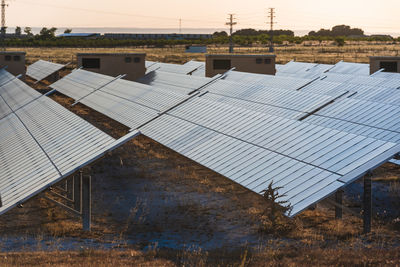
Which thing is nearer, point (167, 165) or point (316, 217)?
point (316, 217)

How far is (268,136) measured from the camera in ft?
75.2

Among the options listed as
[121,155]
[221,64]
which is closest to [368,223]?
[121,155]

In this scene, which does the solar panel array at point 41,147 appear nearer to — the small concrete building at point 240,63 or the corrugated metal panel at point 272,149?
the corrugated metal panel at point 272,149

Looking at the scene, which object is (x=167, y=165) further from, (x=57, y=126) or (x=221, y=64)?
(x=221, y=64)

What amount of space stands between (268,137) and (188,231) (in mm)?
5725

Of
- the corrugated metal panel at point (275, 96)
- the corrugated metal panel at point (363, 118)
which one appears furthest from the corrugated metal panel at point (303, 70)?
the corrugated metal panel at point (363, 118)

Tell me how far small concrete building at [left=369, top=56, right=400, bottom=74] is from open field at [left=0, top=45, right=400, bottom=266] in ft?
89.8

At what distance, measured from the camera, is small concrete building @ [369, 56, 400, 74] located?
51688 millimetres

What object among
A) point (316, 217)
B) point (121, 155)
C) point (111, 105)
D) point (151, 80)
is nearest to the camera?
point (316, 217)

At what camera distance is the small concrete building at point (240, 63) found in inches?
2186

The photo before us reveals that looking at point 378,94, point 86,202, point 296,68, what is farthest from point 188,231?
point 296,68

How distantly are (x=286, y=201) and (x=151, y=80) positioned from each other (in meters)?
44.3

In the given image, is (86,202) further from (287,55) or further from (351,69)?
(287,55)

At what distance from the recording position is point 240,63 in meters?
55.6
